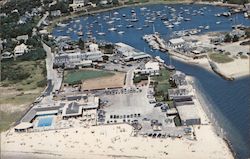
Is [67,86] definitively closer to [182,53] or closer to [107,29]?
[182,53]

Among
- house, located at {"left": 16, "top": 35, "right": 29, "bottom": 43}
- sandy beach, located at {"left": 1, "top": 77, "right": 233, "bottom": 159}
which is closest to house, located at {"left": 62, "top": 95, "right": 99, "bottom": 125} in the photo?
sandy beach, located at {"left": 1, "top": 77, "right": 233, "bottom": 159}

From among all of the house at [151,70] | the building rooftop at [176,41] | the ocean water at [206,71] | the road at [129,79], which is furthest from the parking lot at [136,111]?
→ the building rooftop at [176,41]

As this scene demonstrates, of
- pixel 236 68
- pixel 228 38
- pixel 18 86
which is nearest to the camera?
pixel 236 68

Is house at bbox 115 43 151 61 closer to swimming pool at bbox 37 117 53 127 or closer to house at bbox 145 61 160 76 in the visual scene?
house at bbox 145 61 160 76

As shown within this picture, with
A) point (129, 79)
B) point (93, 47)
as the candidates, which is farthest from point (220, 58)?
point (93, 47)

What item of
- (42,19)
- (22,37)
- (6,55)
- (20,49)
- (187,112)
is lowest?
(42,19)

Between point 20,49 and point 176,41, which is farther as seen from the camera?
point 20,49

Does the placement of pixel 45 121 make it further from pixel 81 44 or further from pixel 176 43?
pixel 176 43
